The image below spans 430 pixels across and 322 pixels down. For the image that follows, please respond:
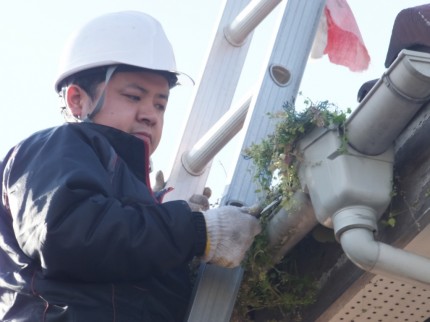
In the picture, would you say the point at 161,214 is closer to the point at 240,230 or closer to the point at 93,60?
the point at 240,230

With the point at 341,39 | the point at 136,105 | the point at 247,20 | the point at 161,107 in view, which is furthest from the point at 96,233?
the point at 341,39

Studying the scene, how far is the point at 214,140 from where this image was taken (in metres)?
5.48

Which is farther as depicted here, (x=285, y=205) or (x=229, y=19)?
(x=229, y=19)

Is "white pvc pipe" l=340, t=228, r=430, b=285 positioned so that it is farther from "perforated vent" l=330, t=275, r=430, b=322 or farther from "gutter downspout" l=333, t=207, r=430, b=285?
"perforated vent" l=330, t=275, r=430, b=322

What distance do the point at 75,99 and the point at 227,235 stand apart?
1.13 meters

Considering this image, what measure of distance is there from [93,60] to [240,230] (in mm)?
1170

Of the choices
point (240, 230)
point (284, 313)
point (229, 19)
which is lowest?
point (284, 313)

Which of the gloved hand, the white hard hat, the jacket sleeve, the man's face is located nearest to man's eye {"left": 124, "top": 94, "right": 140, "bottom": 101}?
the man's face

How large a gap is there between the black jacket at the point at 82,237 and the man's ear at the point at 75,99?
1.99ft

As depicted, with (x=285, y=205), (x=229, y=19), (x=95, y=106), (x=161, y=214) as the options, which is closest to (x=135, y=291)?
(x=161, y=214)

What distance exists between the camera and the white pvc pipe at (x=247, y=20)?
566 centimetres

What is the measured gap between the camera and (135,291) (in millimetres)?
3873

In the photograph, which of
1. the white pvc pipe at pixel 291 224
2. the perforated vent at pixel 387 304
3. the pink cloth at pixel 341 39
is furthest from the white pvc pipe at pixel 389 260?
the pink cloth at pixel 341 39

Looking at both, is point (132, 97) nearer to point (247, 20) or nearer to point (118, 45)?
point (118, 45)
